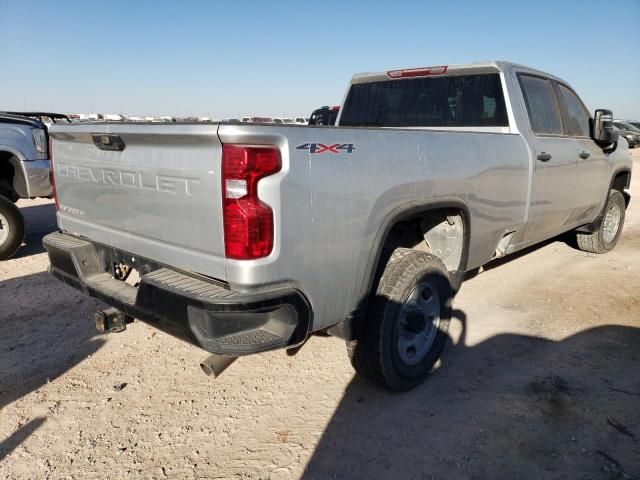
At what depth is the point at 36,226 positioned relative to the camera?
8.24 m

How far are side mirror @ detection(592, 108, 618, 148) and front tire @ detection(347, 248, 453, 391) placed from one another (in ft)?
9.29

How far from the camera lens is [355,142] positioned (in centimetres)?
240

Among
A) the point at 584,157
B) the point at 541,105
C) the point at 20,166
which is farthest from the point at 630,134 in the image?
the point at 20,166

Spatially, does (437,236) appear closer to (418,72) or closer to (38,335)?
(418,72)

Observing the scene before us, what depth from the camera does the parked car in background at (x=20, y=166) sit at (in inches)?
231

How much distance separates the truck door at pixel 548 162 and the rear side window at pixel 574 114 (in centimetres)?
21

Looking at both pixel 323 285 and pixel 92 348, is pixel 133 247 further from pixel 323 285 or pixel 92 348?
pixel 92 348

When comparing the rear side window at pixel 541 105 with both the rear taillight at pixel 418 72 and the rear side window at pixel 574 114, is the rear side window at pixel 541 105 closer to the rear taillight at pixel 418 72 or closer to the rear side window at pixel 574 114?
the rear side window at pixel 574 114

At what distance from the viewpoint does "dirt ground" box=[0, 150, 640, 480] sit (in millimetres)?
2477

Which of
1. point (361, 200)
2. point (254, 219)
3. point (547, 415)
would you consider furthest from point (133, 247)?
point (547, 415)

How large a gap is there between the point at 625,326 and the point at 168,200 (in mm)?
3864

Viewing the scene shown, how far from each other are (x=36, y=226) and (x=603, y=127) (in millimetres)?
8453

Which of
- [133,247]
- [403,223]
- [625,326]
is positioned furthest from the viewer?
[625,326]

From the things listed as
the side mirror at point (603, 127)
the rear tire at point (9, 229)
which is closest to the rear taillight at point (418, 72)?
the side mirror at point (603, 127)
